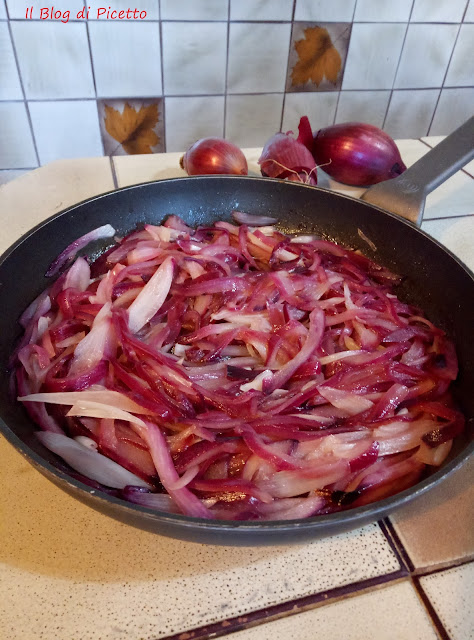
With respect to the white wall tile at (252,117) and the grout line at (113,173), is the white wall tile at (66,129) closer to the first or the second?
the white wall tile at (252,117)

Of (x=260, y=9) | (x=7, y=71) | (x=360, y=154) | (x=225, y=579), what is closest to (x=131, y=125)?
(x=7, y=71)

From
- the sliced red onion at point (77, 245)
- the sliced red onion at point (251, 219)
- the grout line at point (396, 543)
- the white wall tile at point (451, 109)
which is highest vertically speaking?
the sliced red onion at point (77, 245)

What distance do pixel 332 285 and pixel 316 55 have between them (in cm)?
161

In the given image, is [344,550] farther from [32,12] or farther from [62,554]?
[32,12]

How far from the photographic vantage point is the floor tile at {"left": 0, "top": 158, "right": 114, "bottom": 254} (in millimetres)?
1258

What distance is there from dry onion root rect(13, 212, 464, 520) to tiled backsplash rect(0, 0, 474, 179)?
1.28 metres

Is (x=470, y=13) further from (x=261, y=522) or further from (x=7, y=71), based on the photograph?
(x=261, y=522)

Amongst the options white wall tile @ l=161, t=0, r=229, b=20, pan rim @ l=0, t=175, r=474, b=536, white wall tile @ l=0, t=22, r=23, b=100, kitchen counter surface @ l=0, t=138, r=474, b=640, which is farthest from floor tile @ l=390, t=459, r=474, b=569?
white wall tile @ l=0, t=22, r=23, b=100

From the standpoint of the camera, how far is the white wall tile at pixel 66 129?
6.85 feet

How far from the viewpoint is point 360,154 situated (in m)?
1.36

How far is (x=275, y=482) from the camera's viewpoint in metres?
0.66

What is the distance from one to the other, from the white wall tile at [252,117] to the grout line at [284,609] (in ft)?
6.70

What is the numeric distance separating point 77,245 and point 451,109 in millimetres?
2333

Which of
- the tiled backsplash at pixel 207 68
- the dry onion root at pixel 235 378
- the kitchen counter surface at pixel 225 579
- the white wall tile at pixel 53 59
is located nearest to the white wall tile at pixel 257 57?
the tiled backsplash at pixel 207 68
